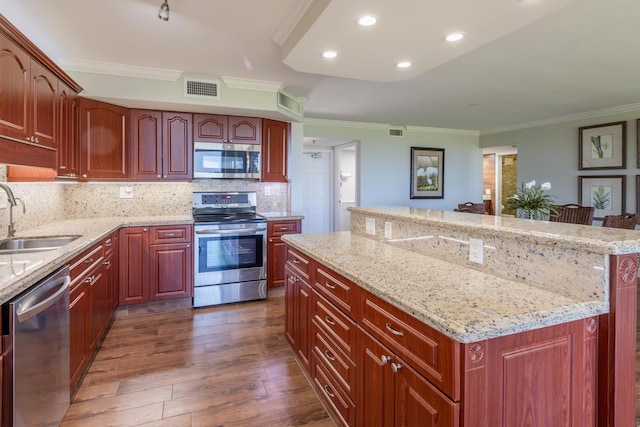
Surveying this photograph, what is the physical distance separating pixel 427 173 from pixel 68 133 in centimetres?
568

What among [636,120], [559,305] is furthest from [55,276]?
[636,120]

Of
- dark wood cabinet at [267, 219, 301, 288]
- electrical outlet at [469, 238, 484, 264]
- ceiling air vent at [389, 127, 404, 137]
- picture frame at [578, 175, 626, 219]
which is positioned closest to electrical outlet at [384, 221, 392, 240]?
electrical outlet at [469, 238, 484, 264]

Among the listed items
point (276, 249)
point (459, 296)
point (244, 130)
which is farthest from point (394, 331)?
point (244, 130)

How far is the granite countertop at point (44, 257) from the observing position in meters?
1.45

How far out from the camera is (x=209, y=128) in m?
4.04

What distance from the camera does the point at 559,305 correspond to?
1.18 meters

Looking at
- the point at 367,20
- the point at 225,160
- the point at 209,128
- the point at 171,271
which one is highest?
the point at 367,20

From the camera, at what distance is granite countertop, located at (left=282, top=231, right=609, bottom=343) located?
3.45ft

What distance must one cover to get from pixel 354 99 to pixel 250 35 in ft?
7.01

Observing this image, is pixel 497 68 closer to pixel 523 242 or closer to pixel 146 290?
pixel 523 242

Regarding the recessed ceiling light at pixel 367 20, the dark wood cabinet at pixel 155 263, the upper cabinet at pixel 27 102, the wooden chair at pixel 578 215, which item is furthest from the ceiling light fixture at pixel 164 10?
the wooden chair at pixel 578 215

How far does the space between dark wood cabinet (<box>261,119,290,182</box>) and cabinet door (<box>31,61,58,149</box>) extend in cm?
209

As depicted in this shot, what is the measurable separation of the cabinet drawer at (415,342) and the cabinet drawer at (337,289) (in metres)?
0.10

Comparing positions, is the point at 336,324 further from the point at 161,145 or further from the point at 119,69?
the point at 119,69
